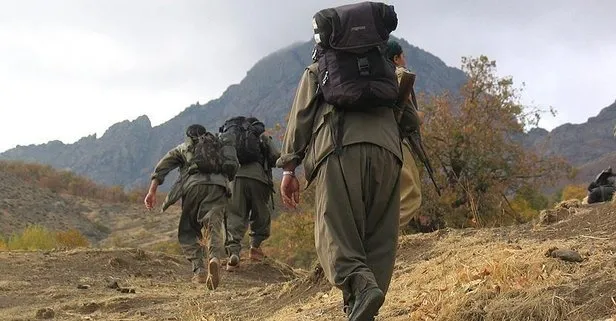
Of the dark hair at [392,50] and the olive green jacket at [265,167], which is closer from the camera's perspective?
the dark hair at [392,50]

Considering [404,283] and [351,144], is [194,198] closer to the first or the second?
[404,283]

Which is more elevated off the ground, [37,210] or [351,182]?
[351,182]

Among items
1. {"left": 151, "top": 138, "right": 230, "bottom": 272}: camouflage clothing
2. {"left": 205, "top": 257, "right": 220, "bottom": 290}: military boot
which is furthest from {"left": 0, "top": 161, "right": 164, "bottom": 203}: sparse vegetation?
{"left": 205, "top": 257, "right": 220, "bottom": 290}: military boot

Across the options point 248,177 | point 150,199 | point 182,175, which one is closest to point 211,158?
point 182,175

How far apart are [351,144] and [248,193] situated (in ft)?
20.2

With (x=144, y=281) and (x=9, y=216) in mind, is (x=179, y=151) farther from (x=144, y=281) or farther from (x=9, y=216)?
(x=9, y=216)

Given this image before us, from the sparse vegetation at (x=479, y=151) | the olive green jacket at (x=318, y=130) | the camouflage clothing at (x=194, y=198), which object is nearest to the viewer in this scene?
the olive green jacket at (x=318, y=130)

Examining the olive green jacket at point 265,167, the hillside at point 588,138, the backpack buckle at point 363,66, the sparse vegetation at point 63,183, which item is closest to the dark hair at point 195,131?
the olive green jacket at point 265,167

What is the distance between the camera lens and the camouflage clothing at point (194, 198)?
8625 millimetres

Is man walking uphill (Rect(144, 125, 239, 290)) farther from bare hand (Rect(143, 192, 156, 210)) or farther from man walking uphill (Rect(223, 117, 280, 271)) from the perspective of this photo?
man walking uphill (Rect(223, 117, 280, 271))

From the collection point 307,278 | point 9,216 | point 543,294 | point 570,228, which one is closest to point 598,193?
point 570,228

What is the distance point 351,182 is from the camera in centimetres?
396

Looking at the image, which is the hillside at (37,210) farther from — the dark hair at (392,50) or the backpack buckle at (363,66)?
the backpack buckle at (363,66)

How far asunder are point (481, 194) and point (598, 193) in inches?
453
